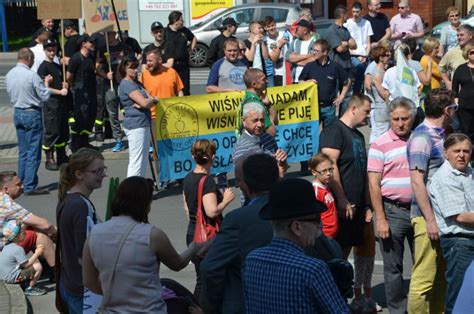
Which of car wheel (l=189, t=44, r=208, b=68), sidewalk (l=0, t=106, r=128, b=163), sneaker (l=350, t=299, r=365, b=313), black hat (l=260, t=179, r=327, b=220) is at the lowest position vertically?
sneaker (l=350, t=299, r=365, b=313)

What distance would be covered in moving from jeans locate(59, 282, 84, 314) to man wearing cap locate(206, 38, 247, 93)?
6.90 meters

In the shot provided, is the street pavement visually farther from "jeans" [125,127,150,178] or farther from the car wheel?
the car wheel

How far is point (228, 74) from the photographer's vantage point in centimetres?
1314

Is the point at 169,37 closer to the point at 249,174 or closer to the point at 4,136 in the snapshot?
the point at 4,136

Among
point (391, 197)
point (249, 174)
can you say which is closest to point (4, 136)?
point (391, 197)

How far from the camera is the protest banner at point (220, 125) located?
12.6 meters

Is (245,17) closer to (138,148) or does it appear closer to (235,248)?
(138,148)

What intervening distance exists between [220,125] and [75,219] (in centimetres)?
671

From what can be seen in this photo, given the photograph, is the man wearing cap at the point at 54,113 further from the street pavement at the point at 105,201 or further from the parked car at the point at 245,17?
the parked car at the point at 245,17

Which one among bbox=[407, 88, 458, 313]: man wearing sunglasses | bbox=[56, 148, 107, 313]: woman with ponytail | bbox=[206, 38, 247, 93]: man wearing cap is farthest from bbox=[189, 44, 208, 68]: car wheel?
bbox=[56, 148, 107, 313]: woman with ponytail

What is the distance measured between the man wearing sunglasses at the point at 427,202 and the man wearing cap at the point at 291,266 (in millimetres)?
2946

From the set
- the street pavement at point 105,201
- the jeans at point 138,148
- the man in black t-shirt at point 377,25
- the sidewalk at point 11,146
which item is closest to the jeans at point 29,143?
the street pavement at point 105,201

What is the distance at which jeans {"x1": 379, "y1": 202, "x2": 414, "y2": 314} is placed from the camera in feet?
25.7

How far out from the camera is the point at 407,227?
25.7 ft
